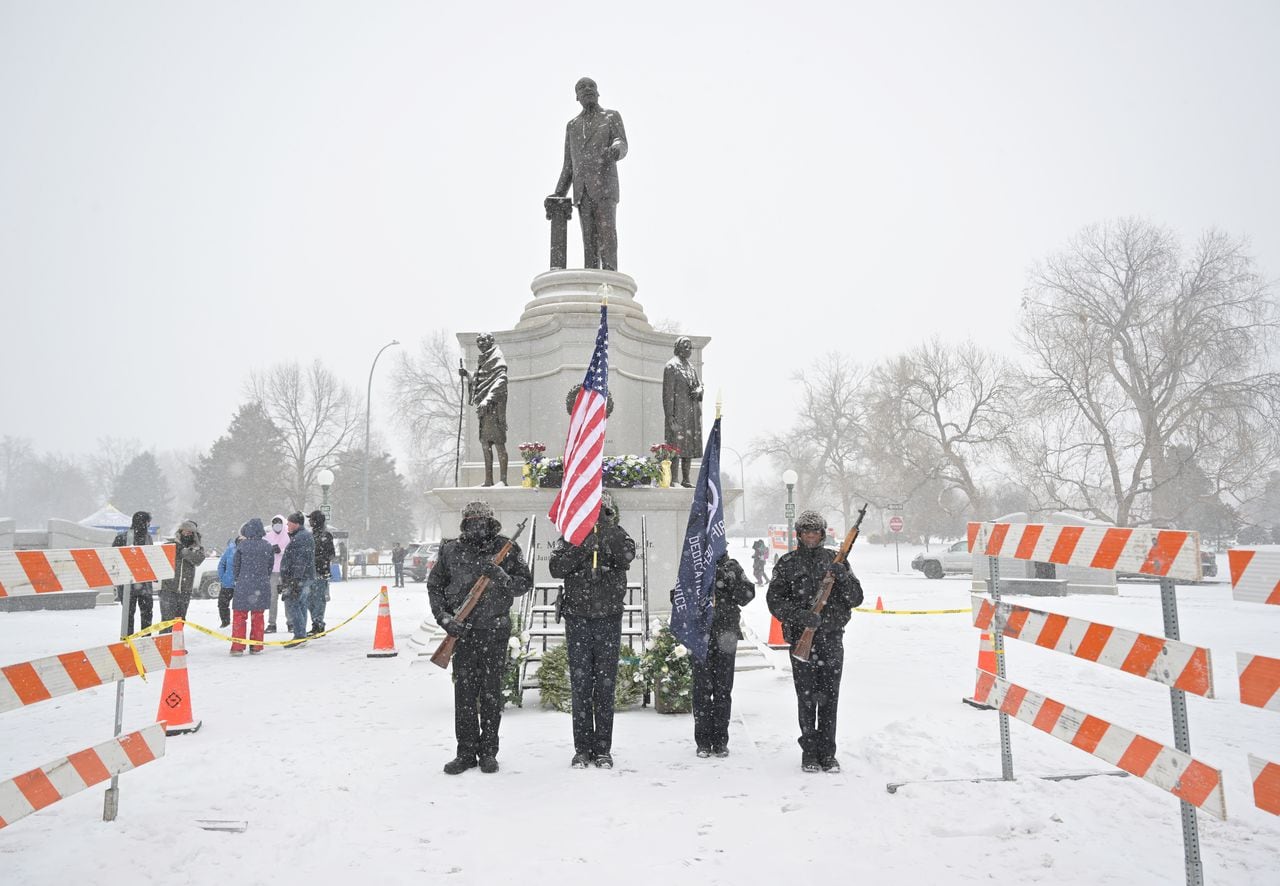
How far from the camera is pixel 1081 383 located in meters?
32.9

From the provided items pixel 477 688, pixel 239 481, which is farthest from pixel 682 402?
pixel 239 481

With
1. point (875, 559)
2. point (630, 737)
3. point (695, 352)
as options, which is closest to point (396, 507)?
point (875, 559)

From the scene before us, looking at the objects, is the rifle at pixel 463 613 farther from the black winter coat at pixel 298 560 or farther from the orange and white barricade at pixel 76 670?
the black winter coat at pixel 298 560

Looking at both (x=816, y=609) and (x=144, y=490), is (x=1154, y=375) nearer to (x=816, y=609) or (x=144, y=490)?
(x=816, y=609)

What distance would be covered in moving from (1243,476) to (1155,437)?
3.12m

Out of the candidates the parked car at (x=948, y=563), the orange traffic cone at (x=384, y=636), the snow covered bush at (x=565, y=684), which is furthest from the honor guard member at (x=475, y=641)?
the parked car at (x=948, y=563)

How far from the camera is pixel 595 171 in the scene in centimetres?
1301

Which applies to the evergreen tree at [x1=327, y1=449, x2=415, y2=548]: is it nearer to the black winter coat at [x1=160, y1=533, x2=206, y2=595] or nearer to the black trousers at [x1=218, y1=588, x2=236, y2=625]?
the black trousers at [x1=218, y1=588, x2=236, y2=625]

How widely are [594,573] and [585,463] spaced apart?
98 cm

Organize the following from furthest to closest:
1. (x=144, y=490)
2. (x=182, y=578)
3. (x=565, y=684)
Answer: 1. (x=144, y=490)
2. (x=182, y=578)
3. (x=565, y=684)

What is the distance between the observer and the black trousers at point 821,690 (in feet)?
18.0

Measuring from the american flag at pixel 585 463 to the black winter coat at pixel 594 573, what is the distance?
15cm

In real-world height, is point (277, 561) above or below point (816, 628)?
above

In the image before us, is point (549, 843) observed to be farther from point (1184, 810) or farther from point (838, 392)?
point (838, 392)
